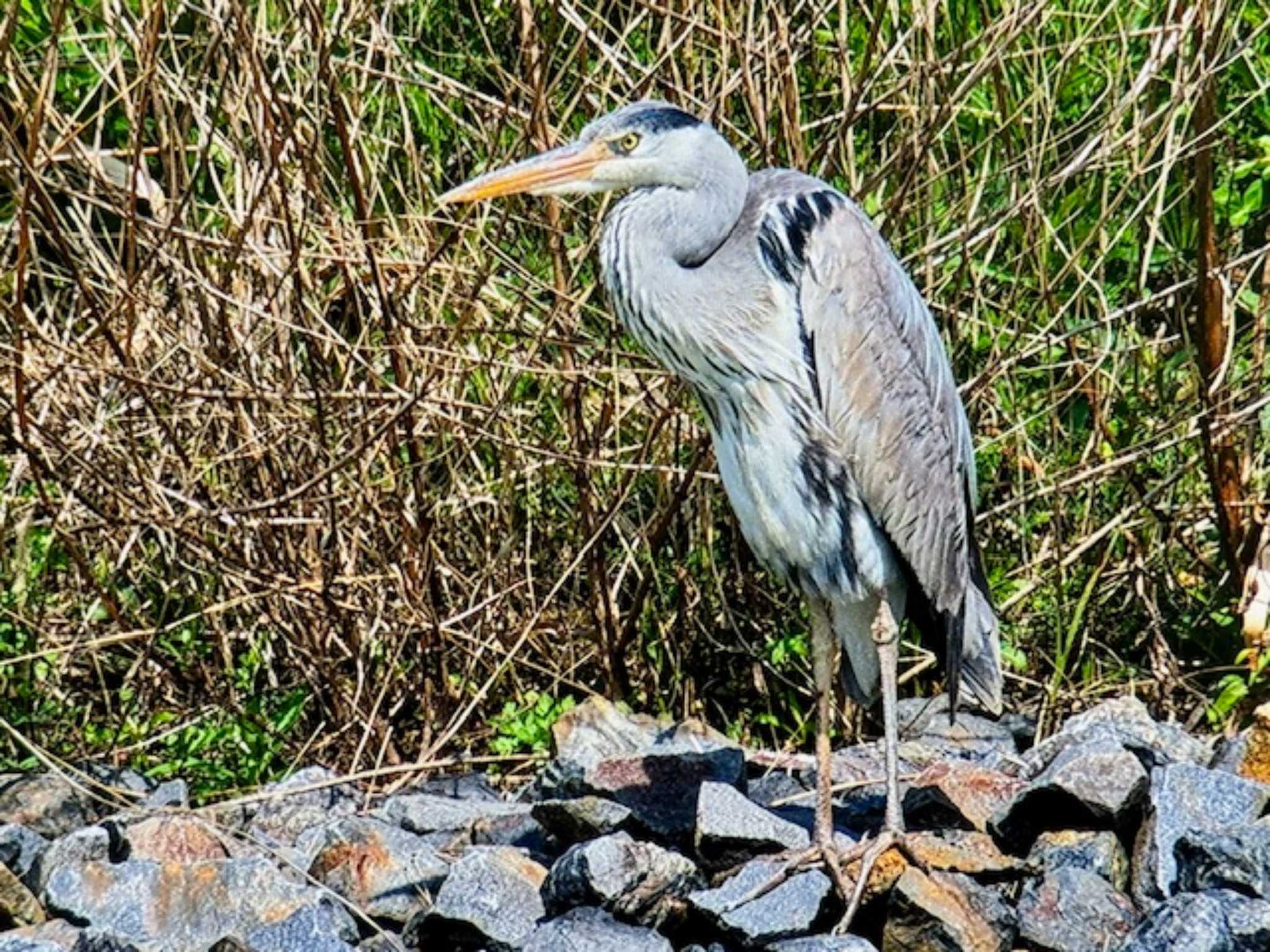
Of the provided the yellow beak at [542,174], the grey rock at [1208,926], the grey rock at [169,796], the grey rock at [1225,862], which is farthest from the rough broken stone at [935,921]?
the grey rock at [169,796]

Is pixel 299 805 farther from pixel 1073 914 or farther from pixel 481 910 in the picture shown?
pixel 1073 914

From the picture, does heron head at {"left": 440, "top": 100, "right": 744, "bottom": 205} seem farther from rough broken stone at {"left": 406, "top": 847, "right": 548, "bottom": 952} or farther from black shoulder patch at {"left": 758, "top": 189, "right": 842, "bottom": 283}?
rough broken stone at {"left": 406, "top": 847, "right": 548, "bottom": 952}

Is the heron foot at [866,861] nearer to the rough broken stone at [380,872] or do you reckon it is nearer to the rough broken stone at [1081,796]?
the rough broken stone at [1081,796]

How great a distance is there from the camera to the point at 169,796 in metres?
4.80

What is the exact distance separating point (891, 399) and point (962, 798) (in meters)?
0.81

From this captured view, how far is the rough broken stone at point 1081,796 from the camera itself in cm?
411

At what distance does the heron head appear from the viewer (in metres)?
4.22

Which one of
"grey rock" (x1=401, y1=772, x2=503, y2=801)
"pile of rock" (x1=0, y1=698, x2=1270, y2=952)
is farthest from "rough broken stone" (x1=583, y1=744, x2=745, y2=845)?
"grey rock" (x1=401, y1=772, x2=503, y2=801)

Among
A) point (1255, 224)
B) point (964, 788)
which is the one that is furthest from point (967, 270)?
point (964, 788)

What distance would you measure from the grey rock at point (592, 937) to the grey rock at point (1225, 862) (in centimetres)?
Result: 94

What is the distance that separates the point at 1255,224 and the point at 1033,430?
0.82 meters

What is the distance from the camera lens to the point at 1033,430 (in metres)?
5.59

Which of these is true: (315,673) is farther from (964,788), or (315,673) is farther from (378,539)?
(964,788)

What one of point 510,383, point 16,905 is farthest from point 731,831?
point 16,905
